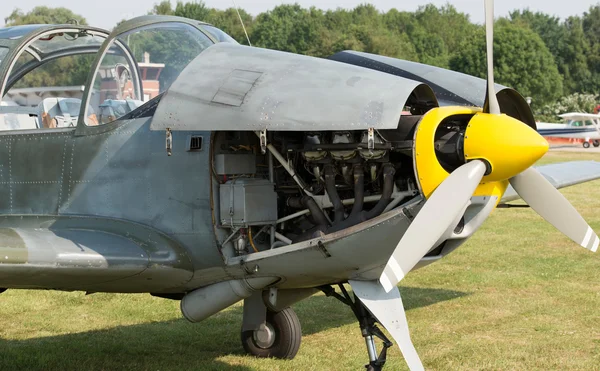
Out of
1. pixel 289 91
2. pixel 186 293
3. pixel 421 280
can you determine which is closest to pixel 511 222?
pixel 421 280

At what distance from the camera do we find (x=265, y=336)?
793 cm

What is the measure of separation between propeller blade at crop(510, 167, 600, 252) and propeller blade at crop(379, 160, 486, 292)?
3.24 feet

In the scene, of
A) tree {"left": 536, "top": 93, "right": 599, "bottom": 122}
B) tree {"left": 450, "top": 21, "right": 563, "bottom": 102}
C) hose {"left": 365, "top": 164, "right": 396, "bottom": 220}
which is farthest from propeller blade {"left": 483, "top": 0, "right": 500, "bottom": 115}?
tree {"left": 450, "top": 21, "right": 563, "bottom": 102}

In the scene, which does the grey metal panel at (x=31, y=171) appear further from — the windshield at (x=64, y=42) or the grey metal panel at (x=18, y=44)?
the windshield at (x=64, y=42)

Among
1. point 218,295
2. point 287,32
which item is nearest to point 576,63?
point 287,32

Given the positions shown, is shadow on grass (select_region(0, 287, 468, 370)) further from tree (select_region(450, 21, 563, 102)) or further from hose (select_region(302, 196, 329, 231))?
tree (select_region(450, 21, 563, 102))

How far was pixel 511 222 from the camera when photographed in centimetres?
1698

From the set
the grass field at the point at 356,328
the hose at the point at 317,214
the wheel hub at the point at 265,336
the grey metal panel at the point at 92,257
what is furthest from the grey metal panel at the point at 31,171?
the wheel hub at the point at 265,336

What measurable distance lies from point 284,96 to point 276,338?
3.39 m

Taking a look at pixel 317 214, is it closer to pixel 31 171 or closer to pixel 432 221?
pixel 432 221

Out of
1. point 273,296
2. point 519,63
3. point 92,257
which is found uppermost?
point 92,257

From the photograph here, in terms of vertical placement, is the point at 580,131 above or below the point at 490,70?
below

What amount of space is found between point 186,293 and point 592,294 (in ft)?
18.7

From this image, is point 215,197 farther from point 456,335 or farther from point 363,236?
point 456,335
